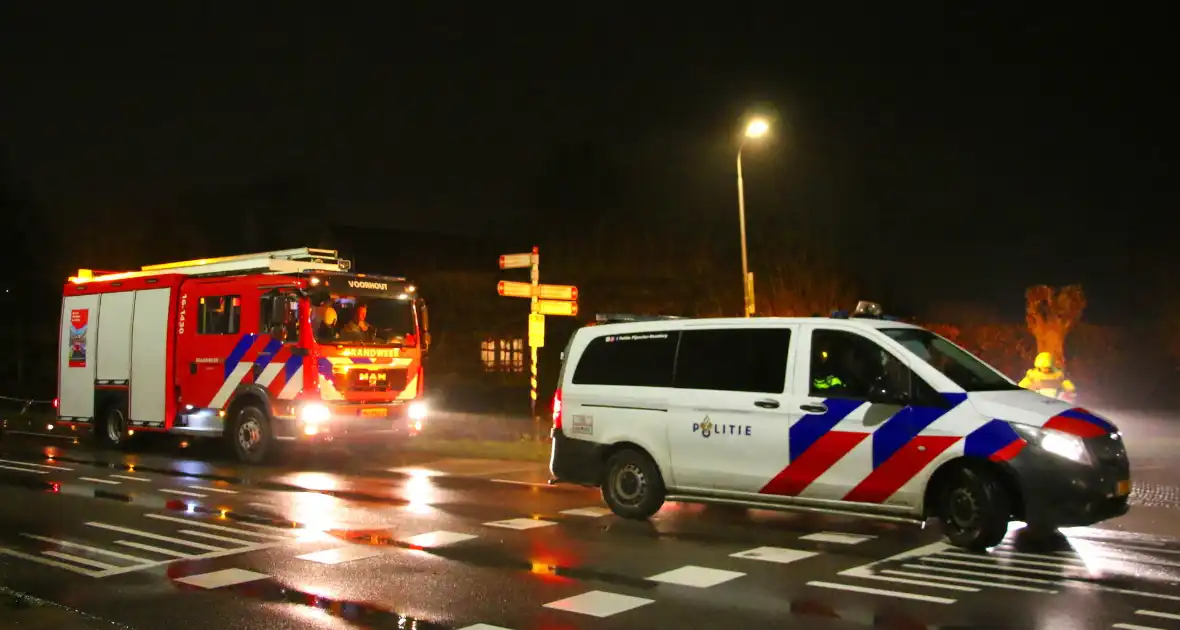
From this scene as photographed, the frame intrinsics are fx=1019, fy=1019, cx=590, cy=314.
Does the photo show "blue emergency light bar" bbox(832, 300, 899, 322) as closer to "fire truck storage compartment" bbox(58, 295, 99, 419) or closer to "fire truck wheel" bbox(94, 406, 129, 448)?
"fire truck wheel" bbox(94, 406, 129, 448)

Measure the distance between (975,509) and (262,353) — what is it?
11.7 meters

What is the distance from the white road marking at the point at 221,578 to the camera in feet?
24.9

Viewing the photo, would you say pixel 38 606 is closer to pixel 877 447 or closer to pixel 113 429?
pixel 877 447

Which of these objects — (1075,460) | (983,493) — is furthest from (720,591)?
(1075,460)

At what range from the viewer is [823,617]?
651 centimetres

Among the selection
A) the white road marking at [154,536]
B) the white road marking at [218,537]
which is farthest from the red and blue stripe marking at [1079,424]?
the white road marking at [154,536]

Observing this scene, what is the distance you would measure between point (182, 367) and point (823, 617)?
46.8ft

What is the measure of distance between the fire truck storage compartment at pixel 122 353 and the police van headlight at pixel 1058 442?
48.3 feet

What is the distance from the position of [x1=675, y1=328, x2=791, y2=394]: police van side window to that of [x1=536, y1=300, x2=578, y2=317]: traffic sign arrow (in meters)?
8.67

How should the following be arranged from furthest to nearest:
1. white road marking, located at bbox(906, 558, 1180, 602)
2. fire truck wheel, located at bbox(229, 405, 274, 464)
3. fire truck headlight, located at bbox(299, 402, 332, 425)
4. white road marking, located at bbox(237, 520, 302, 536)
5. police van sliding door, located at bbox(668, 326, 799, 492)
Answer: fire truck wheel, located at bbox(229, 405, 274, 464) → fire truck headlight, located at bbox(299, 402, 332, 425) → white road marking, located at bbox(237, 520, 302, 536) → police van sliding door, located at bbox(668, 326, 799, 492) → white road marking, located at bbox(906, 558, 1180, 602)

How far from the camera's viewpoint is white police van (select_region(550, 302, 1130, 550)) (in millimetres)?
8328

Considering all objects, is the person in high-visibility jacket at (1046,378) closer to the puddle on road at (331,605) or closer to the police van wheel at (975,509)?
the police van wheel at (975,509)

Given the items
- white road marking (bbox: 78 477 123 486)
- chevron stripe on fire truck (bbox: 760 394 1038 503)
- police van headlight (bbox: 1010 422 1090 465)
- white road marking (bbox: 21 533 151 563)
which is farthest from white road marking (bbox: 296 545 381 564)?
white road marking (bbox: 78 477 123 486)

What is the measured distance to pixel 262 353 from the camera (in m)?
16.5
